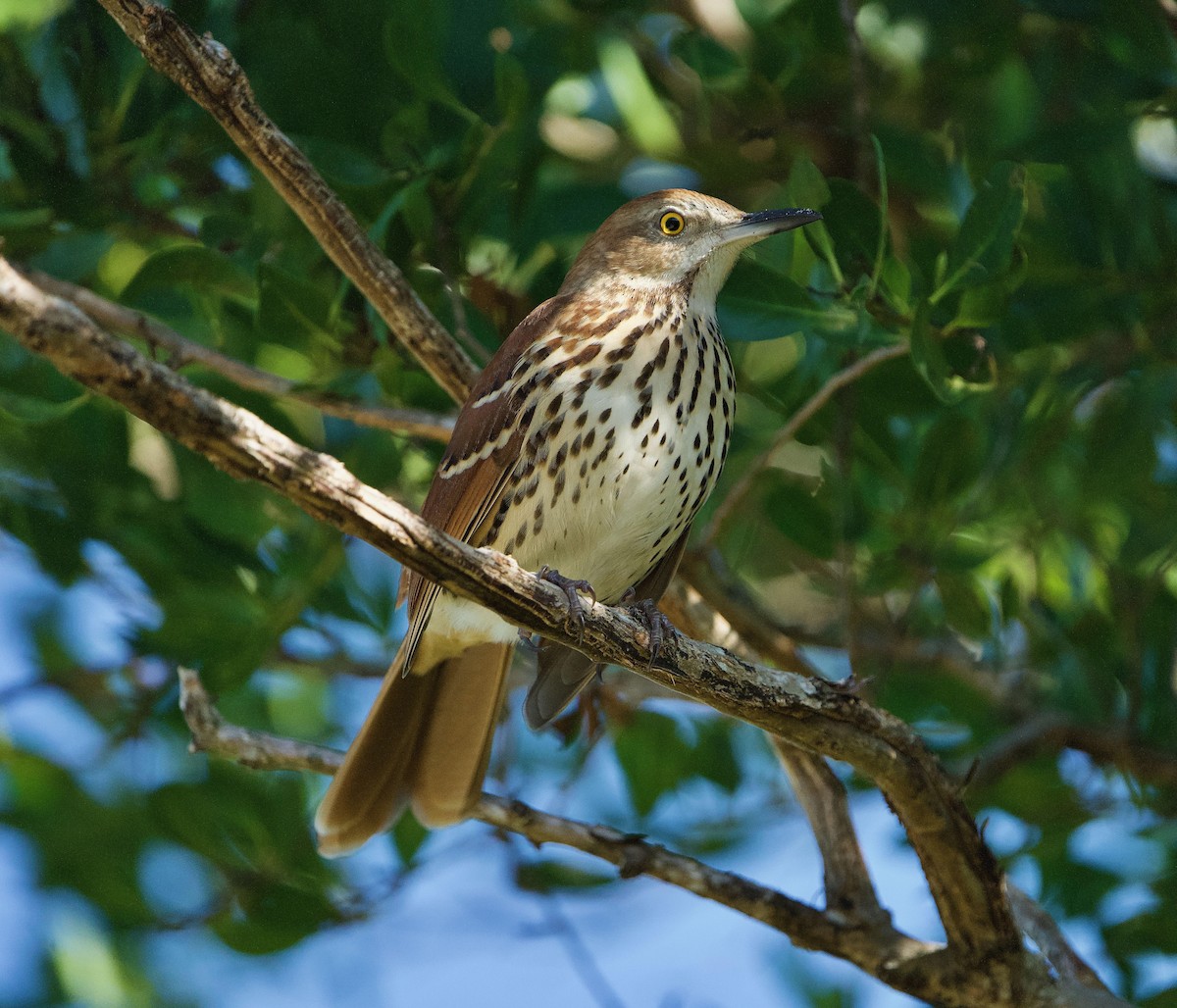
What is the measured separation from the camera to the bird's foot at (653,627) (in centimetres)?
273

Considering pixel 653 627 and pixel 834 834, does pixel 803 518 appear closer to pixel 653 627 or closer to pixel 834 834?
pixel 834 834

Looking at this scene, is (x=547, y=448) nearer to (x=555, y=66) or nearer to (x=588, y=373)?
(x=588, y=373)

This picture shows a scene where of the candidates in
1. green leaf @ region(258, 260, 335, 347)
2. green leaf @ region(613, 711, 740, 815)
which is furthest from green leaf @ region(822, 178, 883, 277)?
green leaf @ region(613, 711, 740, 815)

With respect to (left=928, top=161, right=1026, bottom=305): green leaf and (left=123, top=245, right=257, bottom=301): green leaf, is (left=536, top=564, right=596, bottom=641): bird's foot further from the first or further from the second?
(left=123, top=245, right=257, bottom=301): green leaf

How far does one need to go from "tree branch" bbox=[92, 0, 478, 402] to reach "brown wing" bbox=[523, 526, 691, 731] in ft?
2.22

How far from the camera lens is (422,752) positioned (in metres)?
3.77

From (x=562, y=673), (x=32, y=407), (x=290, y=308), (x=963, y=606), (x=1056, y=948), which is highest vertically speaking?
(x=32, y=407)

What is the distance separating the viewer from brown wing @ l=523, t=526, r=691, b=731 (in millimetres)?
3502

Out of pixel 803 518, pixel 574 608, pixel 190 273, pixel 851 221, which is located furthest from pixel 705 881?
pixel 190 273

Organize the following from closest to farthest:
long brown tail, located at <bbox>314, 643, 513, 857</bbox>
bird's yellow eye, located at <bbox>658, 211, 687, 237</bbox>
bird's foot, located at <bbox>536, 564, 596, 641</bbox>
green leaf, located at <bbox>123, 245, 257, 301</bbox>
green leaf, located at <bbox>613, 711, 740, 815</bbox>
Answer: bird's foot, located at <bbox>536, 564, 596, 641</bbox>
green leaf, located at <bbox>123, 245, 257, 301</bbox>
long brown tail, located at <bbox>314, 643, 513, 857</bbox>
bird's yellow eye, located at <bbox>658, 211, 687, 237</bbox>
green leaf, located at <bbox>613, 711, 740, 815</bbox>

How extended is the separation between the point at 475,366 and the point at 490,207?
1.33 feet

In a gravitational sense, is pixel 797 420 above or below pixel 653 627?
below

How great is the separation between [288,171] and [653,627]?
1.18 metres

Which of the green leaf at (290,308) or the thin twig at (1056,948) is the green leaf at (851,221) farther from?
the thin twig at (1056,948)
